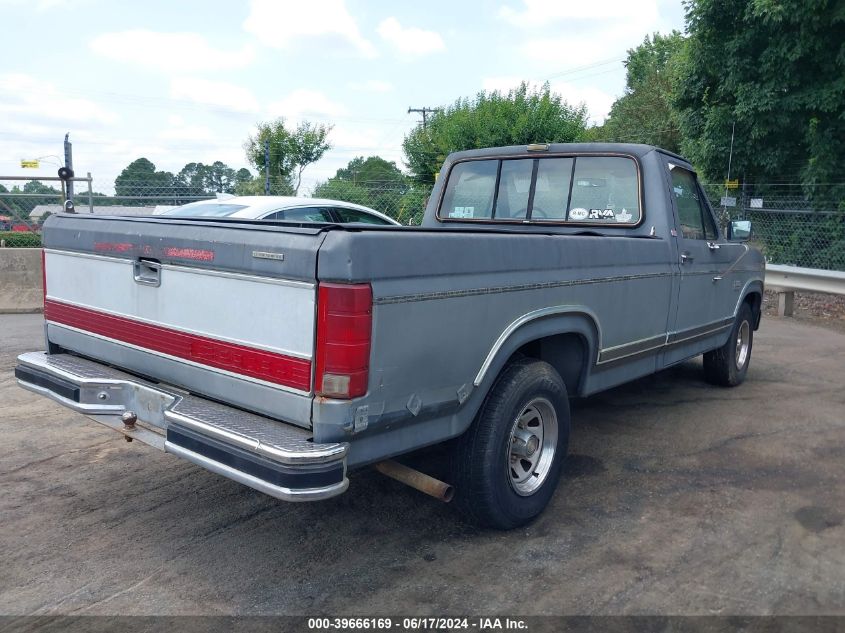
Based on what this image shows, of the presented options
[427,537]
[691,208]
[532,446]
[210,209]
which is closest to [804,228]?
[691,208]

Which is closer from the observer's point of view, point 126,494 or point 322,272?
point 322,272

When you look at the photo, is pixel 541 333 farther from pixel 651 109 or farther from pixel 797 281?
pixel 651 109

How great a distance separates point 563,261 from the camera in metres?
3.84

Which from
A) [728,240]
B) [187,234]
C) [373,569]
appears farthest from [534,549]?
[728,240]

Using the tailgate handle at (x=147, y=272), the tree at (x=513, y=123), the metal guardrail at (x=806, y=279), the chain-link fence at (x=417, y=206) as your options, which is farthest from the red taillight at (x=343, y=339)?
the tree at (x=513, y=123)

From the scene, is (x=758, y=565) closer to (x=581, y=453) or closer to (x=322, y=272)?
(x=581, y=453)

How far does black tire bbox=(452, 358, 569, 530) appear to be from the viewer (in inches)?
136

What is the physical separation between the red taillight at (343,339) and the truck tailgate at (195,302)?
0.06 metres

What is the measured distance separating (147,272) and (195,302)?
42 centimetres

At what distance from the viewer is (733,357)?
666 cm

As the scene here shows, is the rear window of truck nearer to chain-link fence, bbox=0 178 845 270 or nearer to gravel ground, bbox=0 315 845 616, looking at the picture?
gravel ground, bbox=0 315 845 616

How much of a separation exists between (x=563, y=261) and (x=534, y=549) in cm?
145

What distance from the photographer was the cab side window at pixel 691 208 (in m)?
5.35

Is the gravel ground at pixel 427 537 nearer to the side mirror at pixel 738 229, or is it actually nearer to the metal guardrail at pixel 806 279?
the side mirror at pixel 738 229
